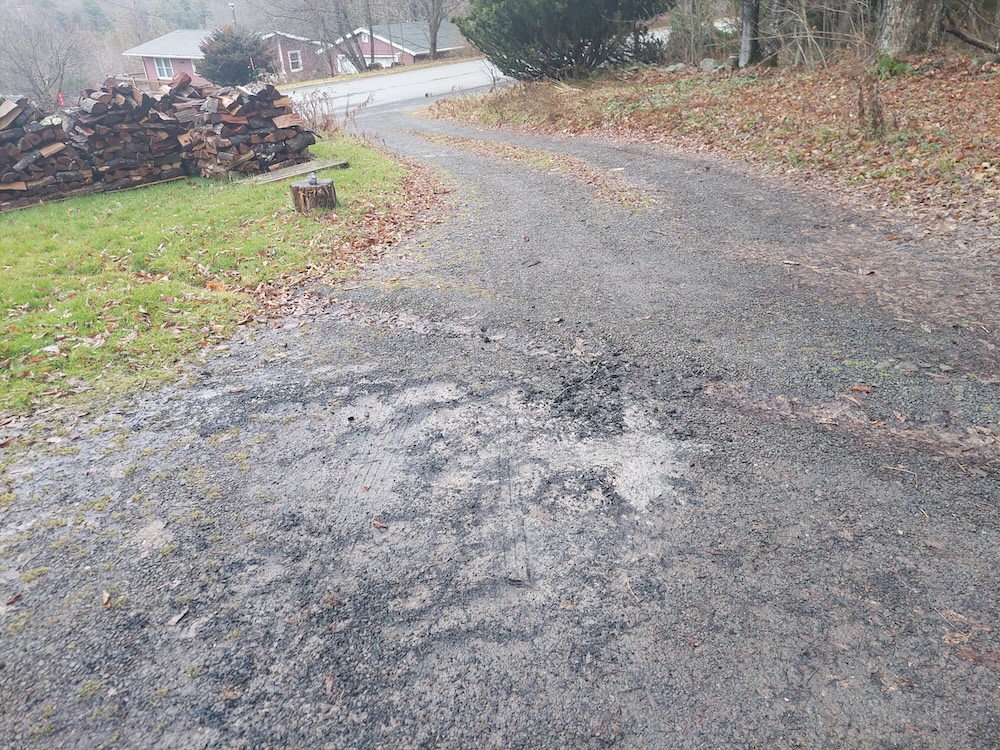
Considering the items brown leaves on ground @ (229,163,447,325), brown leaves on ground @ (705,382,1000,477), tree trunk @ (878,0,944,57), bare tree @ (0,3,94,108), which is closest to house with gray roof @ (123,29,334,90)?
bare tree @ (0,3,94,108)

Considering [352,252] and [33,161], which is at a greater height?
[33,161]

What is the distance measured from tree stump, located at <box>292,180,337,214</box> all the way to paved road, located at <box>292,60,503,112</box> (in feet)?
55.6

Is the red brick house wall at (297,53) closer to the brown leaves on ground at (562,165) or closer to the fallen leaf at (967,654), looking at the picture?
the brown leaves on ground at (562,165)

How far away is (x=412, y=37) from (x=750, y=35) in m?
44.2

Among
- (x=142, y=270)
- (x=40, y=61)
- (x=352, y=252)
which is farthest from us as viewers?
(x=40, y=61)

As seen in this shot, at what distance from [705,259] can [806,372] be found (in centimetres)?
254

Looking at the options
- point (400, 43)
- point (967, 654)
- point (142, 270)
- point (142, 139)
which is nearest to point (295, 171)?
point (142, 139)

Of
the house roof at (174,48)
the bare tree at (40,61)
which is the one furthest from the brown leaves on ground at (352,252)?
the house roof at (174,48)

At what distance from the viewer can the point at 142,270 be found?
7.35 meters

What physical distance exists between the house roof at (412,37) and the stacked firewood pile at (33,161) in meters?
45.1

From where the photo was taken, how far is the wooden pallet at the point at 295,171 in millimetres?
11950

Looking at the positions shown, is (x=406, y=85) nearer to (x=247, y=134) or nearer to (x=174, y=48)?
(x=247, y=134)

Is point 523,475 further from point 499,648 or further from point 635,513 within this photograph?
point 499,648

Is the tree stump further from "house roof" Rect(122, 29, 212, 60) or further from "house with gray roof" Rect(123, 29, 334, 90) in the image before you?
"house roof" Rect(122, 29, 212, 60)
